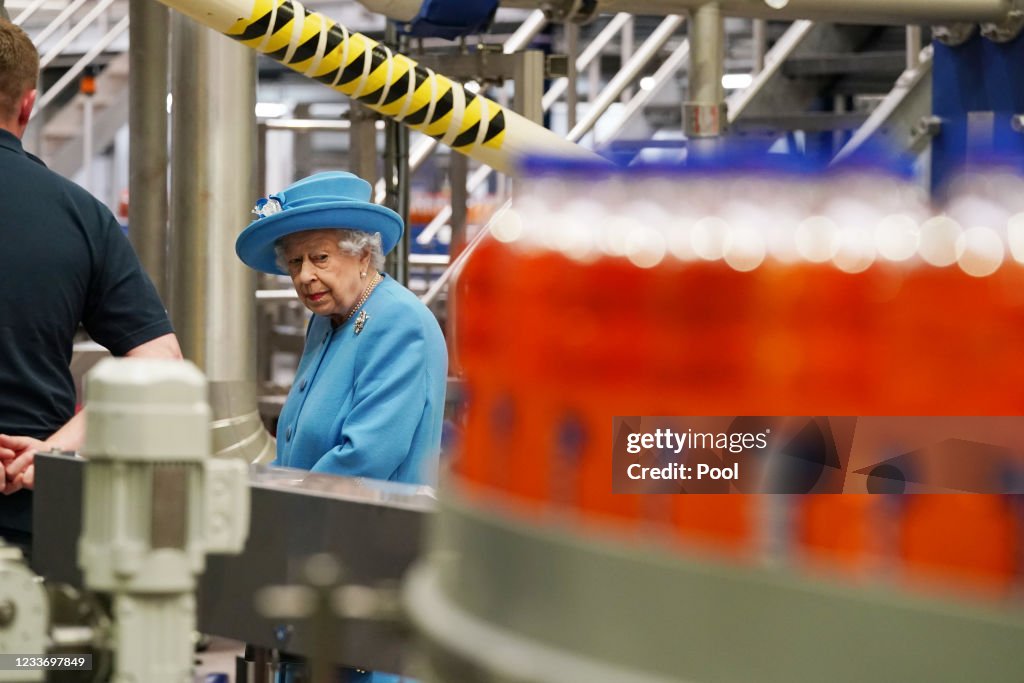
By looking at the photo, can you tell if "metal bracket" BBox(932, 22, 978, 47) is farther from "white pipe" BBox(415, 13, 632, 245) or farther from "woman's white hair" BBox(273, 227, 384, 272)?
"woman's white hair" BBox(273, 227, 384, 272)

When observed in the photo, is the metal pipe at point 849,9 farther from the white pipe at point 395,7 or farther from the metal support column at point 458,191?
the metal support column at point 458,191

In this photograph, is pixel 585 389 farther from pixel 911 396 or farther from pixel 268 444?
pixel 268 444

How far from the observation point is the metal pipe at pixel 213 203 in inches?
178

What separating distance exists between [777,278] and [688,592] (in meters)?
0.20

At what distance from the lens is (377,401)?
285 cm

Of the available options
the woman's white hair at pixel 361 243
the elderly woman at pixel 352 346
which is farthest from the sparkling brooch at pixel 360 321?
the woman's white hair at pixel 361 243

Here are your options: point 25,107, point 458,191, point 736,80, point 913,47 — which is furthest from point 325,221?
point 736,80

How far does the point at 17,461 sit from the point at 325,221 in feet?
2.68

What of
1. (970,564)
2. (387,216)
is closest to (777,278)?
(970,564)

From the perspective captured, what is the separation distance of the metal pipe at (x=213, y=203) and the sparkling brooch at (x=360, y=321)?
161 cm

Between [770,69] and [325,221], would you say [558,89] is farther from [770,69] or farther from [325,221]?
[325,221]

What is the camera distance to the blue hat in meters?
3.06

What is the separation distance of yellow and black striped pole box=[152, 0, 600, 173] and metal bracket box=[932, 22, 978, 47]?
184cm

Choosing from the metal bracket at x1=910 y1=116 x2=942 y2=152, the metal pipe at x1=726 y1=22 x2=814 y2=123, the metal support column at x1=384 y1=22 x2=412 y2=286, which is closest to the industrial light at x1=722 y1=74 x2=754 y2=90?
the metal pipe at x1=726 y1=22 x2=814 y2=123
